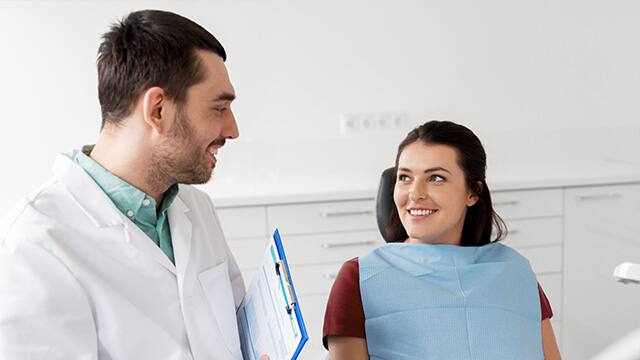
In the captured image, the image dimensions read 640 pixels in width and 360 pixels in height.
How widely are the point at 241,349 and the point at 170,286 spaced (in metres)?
0.23

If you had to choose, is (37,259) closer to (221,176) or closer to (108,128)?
(108,128)

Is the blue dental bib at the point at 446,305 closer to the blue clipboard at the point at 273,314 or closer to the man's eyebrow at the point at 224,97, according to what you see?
the blue clipboard at the point at 273,314

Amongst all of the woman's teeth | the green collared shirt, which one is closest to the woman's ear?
the woman's teeth

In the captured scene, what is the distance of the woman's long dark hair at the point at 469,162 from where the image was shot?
159cm

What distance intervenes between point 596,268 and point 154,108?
241 centimetres

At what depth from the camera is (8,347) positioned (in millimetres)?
965

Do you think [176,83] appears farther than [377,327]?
No

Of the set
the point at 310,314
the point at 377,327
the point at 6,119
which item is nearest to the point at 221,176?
the point at 310,314

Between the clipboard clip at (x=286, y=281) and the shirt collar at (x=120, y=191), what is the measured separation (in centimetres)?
32

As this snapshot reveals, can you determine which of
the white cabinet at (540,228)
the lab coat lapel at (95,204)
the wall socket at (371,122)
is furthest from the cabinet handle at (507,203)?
the lab coat lapel at (95,204)

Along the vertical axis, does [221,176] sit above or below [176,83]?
below

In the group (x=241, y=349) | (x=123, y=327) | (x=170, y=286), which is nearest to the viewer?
(x=123, y=327)

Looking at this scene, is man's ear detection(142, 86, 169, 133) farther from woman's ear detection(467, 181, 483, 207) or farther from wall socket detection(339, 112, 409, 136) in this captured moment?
wall socket detection(339, 112, 409, 136)

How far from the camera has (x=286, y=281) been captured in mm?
1055
